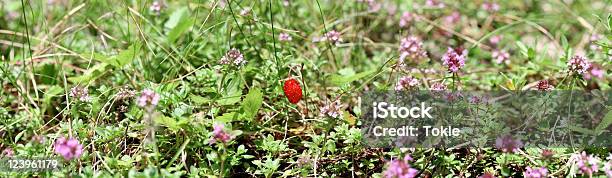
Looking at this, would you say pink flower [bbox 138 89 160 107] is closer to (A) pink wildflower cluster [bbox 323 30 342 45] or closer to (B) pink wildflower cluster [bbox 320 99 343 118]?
(B) pink wildflower cluster [bbox 320 99 343 118]

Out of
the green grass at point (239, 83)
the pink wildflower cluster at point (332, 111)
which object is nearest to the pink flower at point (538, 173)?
the green grass at point (239, 83)

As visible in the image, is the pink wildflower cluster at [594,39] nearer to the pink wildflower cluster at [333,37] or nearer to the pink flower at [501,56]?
the pink flower at [501,56]

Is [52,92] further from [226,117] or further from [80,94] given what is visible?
[226,117]

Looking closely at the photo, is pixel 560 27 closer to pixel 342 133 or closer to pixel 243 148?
pixel 342 133

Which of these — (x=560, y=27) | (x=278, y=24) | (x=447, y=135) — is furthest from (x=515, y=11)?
(x=447, y=135)

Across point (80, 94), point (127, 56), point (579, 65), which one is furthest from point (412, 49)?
point (80, 94)
